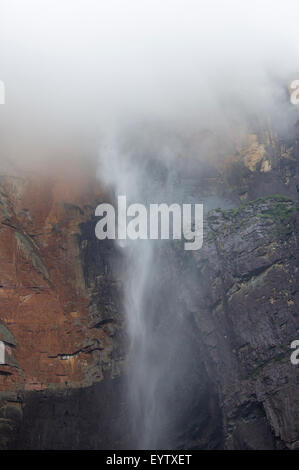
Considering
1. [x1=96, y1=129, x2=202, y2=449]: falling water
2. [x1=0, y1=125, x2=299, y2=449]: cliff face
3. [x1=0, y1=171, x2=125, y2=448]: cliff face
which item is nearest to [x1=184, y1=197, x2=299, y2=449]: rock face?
[x1=0, y1=125, x2=299, y2=449]: cliff face

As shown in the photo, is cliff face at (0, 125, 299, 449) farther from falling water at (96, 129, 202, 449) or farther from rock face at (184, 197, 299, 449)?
falling water at (96, 129, 202, 449)

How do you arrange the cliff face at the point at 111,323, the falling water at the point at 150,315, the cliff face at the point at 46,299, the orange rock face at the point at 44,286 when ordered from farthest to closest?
1. the falling water at the point at 150,315
2. the orange rock face at the point at 44,286
3. the cliff face at the point at 46,299
4. the cliff face at the point at 111,323

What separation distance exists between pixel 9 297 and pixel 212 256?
1619cm

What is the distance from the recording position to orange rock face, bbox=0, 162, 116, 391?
112 ft

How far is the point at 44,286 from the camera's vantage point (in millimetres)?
37250

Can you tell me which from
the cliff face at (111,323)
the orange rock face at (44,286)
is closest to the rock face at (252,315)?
the cliff face at (111,323)

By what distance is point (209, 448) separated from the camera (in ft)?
108

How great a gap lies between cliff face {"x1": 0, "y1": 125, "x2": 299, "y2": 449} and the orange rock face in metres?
0.08

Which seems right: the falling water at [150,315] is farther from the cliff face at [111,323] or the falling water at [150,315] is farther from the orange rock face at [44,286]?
the orange rock face at [44,286]

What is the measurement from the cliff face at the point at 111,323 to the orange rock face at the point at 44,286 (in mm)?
81

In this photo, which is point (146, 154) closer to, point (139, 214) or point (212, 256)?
point (139, 214)

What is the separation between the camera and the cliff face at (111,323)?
32.3 meters

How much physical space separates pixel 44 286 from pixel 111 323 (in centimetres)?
599

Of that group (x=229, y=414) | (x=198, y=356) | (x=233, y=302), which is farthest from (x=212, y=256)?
(x=229, y=414)
